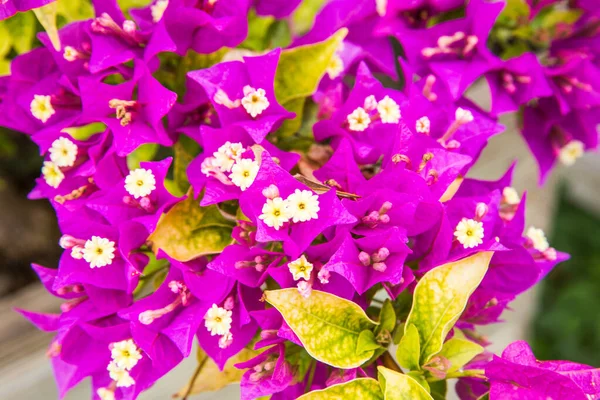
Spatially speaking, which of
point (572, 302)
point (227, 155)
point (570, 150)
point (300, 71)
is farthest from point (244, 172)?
point (572, 302)

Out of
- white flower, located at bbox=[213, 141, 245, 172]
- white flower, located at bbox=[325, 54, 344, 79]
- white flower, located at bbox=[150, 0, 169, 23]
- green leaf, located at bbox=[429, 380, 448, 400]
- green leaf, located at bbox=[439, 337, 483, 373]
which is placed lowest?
green leaf, located at bbox=[429, 380, 448, 400]

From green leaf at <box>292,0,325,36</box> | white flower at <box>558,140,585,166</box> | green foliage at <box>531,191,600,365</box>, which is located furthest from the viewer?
green foliage at <box>531,191,600,365</box>

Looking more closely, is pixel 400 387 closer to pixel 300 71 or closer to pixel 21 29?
pixel 300 71

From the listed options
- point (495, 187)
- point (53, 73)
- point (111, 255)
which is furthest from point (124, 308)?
point (495, 187)

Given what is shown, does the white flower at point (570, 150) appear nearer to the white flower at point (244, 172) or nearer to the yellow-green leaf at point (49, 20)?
the white flower at point (244, 172)

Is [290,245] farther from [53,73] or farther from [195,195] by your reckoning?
[53,73]

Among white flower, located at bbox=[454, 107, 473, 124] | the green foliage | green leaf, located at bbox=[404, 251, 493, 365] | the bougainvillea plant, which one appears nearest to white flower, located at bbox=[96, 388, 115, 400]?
the bougainvillea plant

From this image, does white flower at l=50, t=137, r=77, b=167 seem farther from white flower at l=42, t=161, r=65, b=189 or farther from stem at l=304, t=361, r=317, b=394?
stem at l=304, t=361, r=317, b=394
